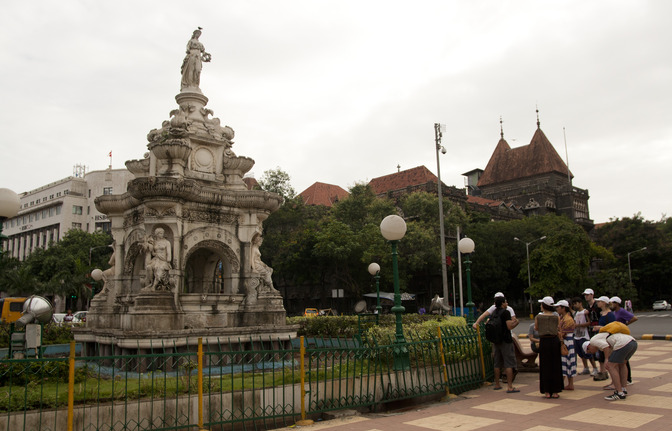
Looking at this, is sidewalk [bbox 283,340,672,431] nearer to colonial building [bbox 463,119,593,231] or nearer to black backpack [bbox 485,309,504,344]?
black backpack [bbox 485,309,504,344]

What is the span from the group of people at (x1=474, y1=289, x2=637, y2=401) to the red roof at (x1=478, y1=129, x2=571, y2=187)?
76953mm

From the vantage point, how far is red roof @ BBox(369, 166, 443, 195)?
6531 centimetres

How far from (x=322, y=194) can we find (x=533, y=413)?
187ft

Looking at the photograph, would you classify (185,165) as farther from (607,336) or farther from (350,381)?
(607,336)

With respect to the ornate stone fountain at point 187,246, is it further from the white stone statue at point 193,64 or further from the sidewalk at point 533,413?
the sidewalk at point 533,413

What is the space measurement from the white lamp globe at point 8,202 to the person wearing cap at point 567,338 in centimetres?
896

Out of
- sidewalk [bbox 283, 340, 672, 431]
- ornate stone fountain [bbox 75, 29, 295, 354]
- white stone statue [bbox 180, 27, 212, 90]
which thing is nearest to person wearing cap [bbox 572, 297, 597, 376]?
sidewalk [bbox 283, 340, 672, 431]

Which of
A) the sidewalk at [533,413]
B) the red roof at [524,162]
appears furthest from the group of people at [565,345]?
the red roof at [524,162]

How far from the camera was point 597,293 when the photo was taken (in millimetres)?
53000

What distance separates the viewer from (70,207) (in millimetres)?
70812

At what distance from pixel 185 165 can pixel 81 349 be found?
5.71 metres

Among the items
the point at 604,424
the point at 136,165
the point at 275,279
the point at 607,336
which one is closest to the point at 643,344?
the point at 607,336


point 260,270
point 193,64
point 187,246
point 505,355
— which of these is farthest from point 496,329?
point 193,64

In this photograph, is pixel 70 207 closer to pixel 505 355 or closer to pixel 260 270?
pixel 260 270
